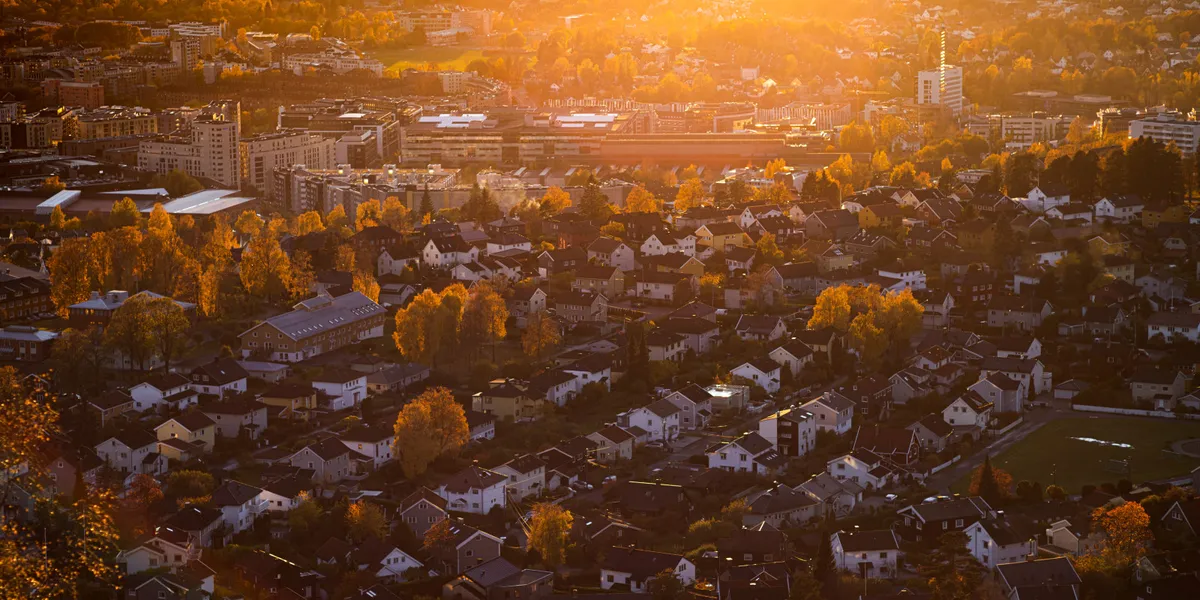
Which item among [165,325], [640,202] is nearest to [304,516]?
[165,325]

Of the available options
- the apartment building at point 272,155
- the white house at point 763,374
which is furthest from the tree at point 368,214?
the white house at point 763,374

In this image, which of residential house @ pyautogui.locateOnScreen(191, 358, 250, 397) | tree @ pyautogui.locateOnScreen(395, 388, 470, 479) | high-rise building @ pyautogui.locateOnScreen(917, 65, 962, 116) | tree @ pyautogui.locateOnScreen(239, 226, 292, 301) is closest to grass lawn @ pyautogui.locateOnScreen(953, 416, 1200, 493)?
tree @ pyautogui.locateOnScreen(395, 388, 470, 479)

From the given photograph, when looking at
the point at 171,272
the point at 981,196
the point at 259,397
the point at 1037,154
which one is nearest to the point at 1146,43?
the point at 1037,154

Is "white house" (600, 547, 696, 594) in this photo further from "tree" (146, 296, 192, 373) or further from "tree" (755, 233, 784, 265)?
"tree" (755, 233, 784, 265)

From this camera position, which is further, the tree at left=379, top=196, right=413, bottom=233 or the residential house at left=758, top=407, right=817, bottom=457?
the tree at left=379, top=196, right=413, bottom=233

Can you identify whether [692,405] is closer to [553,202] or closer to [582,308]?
[582,308]
